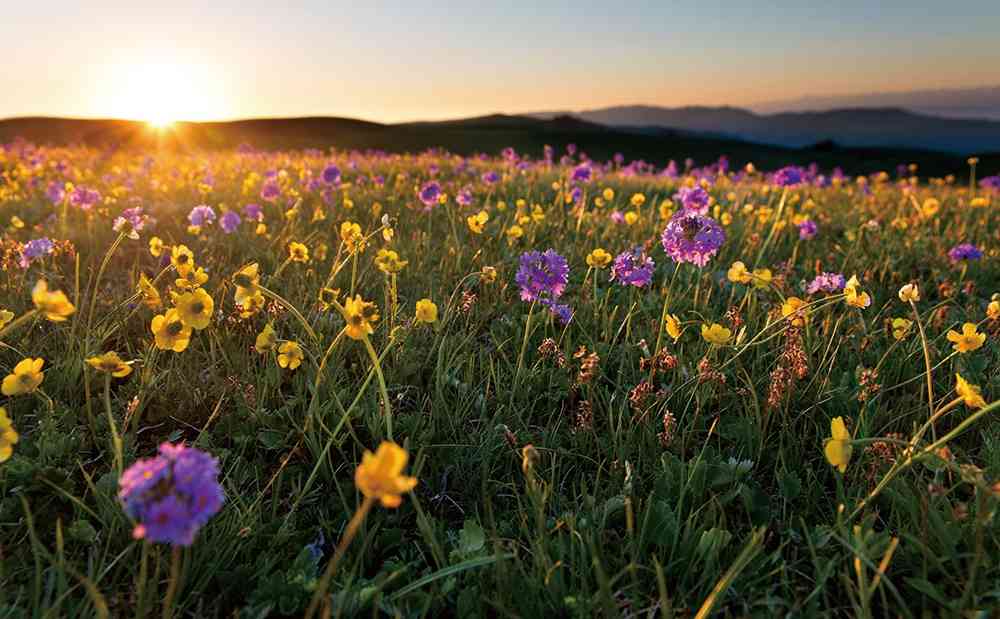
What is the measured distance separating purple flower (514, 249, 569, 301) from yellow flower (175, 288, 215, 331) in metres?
1.17

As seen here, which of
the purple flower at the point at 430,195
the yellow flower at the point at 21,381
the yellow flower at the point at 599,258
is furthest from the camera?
the purple flower at the point at 430,195

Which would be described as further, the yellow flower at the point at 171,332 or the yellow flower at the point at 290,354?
the yellow flower at the point at 290,354

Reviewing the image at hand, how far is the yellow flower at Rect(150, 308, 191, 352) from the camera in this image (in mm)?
1778

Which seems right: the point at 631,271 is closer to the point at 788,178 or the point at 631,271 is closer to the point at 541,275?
the point at 541,275

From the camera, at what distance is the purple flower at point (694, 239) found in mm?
2488

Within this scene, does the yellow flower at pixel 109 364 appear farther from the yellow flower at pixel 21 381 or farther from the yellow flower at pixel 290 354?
the yellow flower at pixel 290 354

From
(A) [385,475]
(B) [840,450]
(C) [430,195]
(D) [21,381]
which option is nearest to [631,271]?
(B) [840,450]

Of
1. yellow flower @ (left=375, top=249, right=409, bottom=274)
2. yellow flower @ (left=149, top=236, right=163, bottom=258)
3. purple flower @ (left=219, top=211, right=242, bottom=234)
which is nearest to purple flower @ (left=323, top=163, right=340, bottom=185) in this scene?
purple flower @ (left=219, top=211, right=242, bottom=234)

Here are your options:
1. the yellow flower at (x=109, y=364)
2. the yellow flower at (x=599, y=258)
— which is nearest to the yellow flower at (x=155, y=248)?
the yellow flower at (x=109, y=364)

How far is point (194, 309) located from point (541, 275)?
50.5 inches

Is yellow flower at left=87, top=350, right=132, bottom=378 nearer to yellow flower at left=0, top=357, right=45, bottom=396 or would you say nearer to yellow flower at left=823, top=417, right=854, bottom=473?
yellow flower at left=0, top=357, right=45, bottom=396

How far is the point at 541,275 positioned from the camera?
2510 millimetres

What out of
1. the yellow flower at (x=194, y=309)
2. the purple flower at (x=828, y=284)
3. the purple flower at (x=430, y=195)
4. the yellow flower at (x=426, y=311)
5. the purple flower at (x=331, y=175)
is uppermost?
the purple flower at (x=331, y=175)

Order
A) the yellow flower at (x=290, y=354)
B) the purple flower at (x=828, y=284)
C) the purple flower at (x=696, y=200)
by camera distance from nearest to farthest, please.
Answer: the yellow flower at (x=290, y=354) → the purple flower at (x=828, y=284) → the purple flower at (x=696, y=200)
